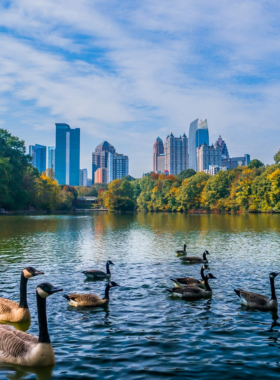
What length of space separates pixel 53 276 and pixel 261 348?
30.0ft

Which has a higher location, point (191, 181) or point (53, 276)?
point (191, 181)

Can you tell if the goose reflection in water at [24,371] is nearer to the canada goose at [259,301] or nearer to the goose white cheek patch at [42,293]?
the goose white cheek patch at [42,293]

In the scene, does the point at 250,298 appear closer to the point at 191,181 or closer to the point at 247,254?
the point at 247,254

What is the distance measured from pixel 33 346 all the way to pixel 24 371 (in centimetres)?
47

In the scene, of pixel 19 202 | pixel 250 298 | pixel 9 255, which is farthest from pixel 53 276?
pixel 19 202

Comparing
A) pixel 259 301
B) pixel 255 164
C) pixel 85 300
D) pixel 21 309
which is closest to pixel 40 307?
pixel 21 309

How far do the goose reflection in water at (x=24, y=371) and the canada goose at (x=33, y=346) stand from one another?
0.23ft

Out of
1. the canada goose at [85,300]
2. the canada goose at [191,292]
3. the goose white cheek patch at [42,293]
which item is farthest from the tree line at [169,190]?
the goose white cheek patch at [42,293]

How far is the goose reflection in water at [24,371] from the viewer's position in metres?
6.65

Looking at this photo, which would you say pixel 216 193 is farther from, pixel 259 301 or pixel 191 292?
pixel 259 301

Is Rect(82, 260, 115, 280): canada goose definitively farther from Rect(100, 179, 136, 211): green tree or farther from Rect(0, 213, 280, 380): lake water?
Rect(100, 179, 136, 211): green tree

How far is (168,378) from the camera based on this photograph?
6.55 meters

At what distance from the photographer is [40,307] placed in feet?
23.0

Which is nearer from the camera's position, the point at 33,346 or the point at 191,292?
the point at 33,346
